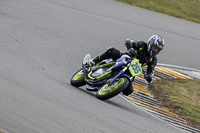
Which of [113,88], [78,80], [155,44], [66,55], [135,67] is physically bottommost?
[66,55]

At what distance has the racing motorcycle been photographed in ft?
28.5

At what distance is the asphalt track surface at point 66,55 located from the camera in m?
Result: 6.83

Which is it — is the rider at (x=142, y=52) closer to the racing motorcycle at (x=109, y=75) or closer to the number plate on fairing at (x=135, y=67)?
the racing motorcycle at (x=109, y=75)

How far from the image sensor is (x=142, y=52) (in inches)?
370

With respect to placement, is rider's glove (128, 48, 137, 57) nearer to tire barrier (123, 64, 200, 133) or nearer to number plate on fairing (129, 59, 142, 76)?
number plate on fairing (129, 59, 142, 76)

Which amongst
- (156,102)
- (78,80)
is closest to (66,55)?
(78,80)

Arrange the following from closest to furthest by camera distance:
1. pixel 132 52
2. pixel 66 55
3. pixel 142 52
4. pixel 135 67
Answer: pixel 135 67 < pixel 132 52 < pixel 142 52 < pixel 66 55

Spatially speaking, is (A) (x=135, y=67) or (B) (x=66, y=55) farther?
(B) (x=66, y=55)

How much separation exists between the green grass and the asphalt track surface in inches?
33.9

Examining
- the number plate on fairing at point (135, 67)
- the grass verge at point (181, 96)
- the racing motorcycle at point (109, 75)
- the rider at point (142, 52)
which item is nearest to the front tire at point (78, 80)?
the racing motorcycle at point (109, 75)

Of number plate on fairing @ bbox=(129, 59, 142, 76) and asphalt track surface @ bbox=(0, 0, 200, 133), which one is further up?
number plate on fairing @ bbox=(129, 59, 142, 76)

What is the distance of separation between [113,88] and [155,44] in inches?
50.1

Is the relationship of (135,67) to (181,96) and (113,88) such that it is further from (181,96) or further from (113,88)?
(181,96)

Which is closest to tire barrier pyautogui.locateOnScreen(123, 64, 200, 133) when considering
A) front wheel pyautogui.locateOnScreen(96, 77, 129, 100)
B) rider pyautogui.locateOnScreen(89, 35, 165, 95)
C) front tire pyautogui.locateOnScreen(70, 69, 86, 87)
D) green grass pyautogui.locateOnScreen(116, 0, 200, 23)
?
rider pyautogui.locateOnScreen(89, 35, 165, 95)
